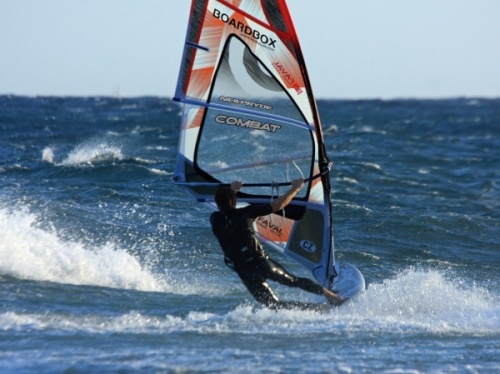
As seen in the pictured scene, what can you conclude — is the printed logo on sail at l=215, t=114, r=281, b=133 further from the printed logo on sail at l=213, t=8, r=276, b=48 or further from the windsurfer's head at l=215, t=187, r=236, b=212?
the windsurfer's head at l=215, t=187, r=236, b=212

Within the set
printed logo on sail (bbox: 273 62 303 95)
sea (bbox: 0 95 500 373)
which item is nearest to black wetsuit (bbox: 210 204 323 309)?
sea (bbox: 0 95 500 373)

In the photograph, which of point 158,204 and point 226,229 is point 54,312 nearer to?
point 226,229

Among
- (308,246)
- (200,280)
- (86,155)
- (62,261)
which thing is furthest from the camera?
(86,155)

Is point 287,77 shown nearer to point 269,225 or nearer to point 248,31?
point 248,31

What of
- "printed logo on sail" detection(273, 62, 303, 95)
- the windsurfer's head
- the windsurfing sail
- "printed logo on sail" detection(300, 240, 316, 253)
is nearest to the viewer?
the windsurfer's head

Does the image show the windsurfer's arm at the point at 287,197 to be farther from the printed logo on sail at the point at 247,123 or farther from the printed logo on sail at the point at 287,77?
the printed logo on sail at the point at 287,77

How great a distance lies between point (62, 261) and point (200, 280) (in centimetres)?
128

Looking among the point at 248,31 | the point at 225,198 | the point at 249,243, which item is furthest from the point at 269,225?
the point at 248,31

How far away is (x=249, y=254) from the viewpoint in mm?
6641

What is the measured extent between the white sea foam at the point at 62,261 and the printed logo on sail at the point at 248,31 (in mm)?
2427

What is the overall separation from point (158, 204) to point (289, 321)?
5562 mm

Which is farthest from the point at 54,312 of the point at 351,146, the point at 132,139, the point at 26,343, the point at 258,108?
the point at 351,146

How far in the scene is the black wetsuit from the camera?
6.61 metres

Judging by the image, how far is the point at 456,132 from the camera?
3312cm
